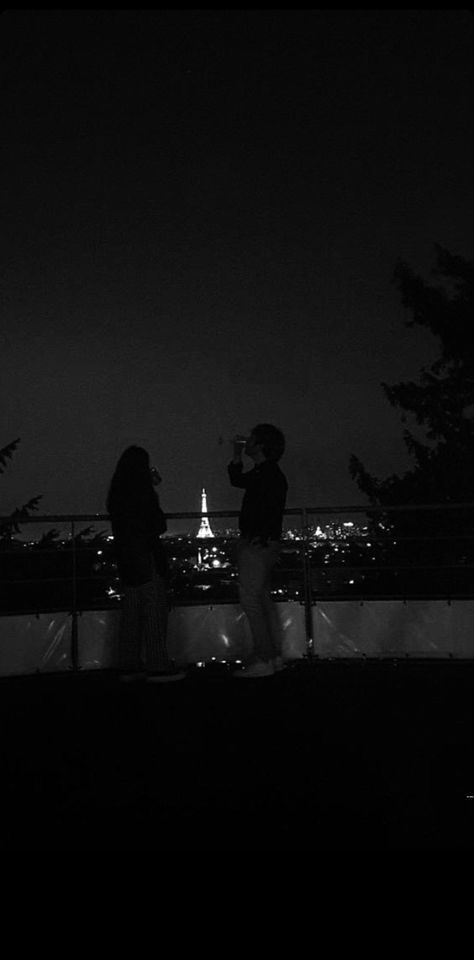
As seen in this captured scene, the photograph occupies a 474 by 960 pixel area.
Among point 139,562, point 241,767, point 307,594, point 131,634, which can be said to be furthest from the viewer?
point 307,594

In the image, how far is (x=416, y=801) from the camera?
332 centimetres

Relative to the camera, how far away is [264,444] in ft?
20.4

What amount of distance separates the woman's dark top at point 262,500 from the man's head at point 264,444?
0.04m

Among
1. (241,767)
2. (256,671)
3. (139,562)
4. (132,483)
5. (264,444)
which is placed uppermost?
(264,444)

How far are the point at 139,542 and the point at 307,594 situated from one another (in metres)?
1.39

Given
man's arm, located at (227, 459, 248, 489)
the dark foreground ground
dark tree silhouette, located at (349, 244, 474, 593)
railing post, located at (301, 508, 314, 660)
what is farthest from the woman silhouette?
dark tree silhouette, located at (349, 244, 474, 593)

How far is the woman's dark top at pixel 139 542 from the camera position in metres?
6.07

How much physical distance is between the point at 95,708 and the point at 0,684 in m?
1.27

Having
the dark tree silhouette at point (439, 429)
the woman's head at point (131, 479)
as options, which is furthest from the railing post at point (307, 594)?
the dark tree silhouette at point (439, 429)

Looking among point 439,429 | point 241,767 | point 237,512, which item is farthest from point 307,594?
point 439,429

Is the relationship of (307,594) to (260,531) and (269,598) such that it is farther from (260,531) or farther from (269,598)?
(260,531)

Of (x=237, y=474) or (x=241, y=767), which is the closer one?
(x=241, y=767)

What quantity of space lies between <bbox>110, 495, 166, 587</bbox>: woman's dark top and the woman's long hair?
2 cm

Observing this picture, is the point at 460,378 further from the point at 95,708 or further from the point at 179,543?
the point at 95,708
